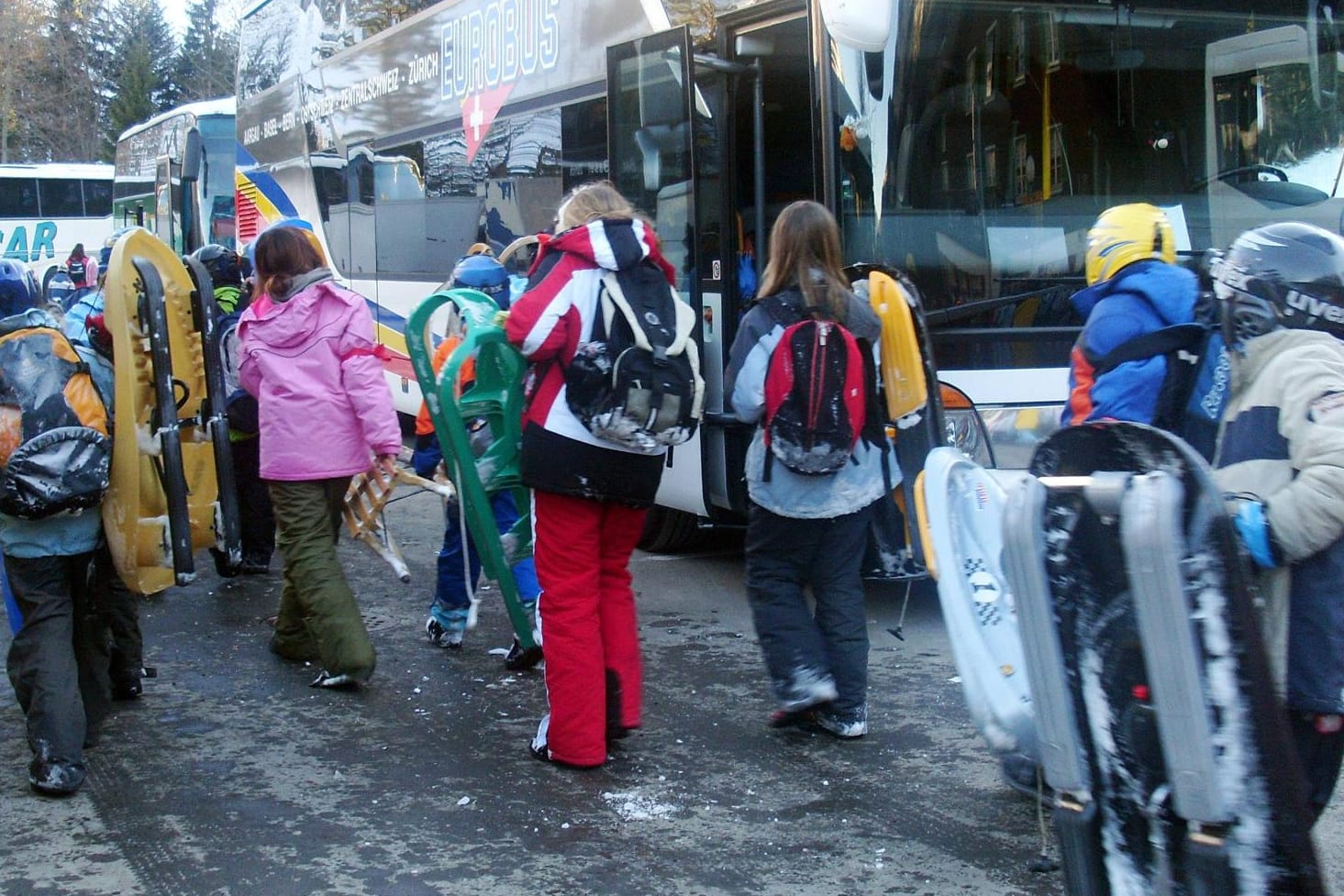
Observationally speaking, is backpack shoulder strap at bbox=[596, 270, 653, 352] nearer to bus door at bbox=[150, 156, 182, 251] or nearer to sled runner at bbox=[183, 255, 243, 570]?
sled runner at bbox=[183, 255, 243, 570]

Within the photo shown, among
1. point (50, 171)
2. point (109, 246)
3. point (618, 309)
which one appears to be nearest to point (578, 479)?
point (618, 309)

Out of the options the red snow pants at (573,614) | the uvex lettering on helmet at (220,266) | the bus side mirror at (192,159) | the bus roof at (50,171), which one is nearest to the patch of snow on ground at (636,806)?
the red snow pants at (573,614)

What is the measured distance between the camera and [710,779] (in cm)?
465

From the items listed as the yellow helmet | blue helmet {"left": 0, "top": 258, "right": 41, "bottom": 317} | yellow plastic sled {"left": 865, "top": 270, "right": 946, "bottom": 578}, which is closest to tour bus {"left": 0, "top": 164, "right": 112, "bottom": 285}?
blue helmet {"left": 0, "top": 258, "right": 41, "bottom": 317}

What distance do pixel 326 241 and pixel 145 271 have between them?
8832 mm

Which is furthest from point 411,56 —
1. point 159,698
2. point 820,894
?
point 820,894

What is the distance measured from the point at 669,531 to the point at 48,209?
117ft

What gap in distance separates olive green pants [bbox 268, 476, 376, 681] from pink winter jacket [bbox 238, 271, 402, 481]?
10 cm

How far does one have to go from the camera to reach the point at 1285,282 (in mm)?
2891

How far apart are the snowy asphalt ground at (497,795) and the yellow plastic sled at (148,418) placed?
0.70 metres

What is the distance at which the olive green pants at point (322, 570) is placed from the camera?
5523mm

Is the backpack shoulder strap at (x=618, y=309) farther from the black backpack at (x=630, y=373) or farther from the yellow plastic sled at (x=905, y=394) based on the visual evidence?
the yellow plastic sled at (x=905, y=394)

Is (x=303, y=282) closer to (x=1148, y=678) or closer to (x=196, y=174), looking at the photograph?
(x=1148, y=678)

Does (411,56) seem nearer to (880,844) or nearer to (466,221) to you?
(466,221)
